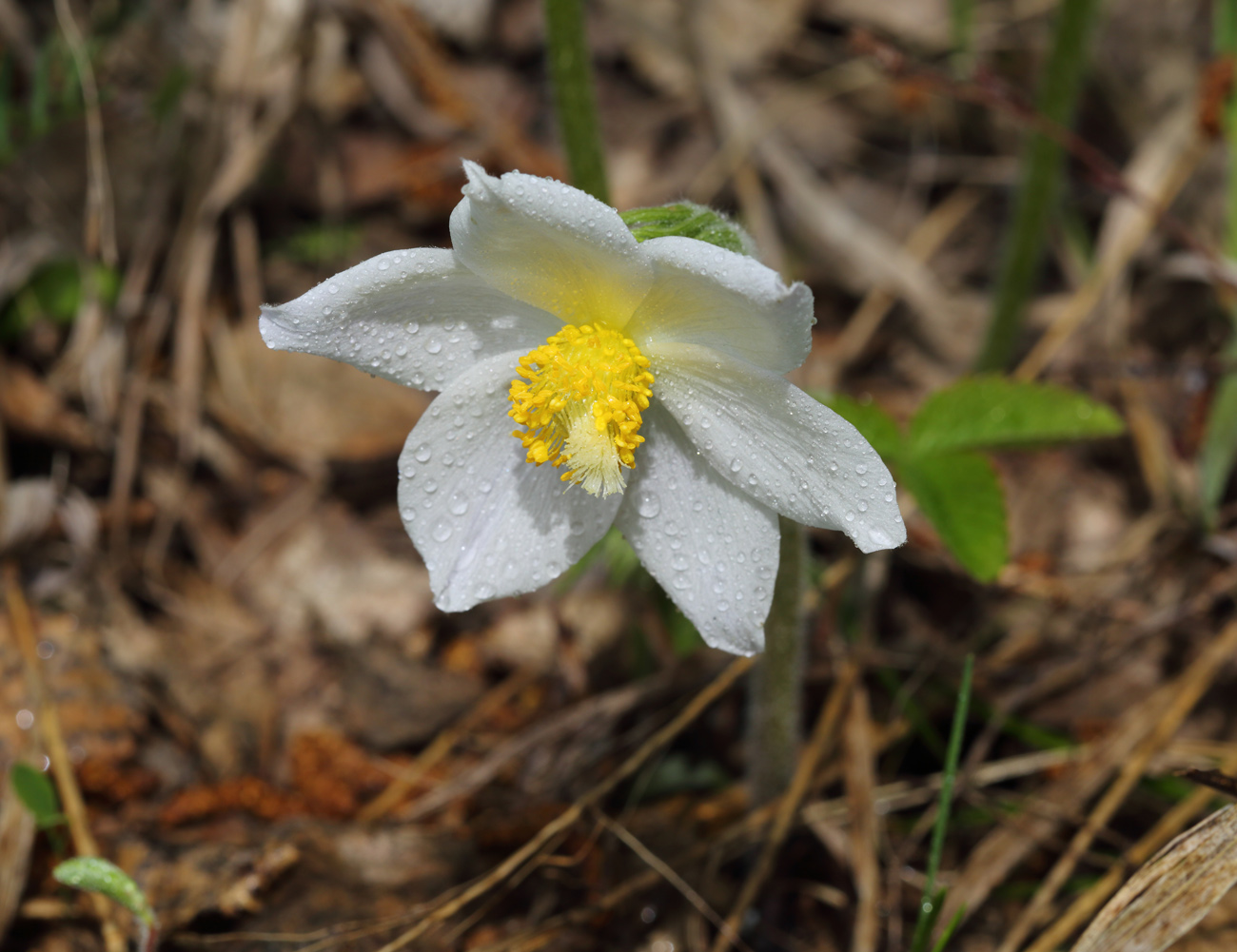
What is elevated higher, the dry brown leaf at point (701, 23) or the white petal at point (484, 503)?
the dry brown leaf at point (701, 23)

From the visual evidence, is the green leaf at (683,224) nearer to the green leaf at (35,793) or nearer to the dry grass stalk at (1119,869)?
the dry grass stalk at (1119,869)

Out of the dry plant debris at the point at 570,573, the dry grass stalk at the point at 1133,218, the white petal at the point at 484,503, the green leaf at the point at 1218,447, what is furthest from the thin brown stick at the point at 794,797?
the dry grass stalk at the point at 1133,218

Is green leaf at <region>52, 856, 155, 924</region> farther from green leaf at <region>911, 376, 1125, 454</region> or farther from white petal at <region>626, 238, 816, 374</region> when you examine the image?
green leaf at <region>911, 376, 1125, 454</region>

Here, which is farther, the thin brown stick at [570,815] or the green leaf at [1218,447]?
the green leaf at [1218,447]

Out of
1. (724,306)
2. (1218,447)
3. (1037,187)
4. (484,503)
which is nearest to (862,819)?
(484,503)

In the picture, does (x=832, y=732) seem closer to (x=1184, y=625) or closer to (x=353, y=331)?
(x=1184, y=625)

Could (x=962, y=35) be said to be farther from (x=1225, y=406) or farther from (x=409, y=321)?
(x=409, y=321)
